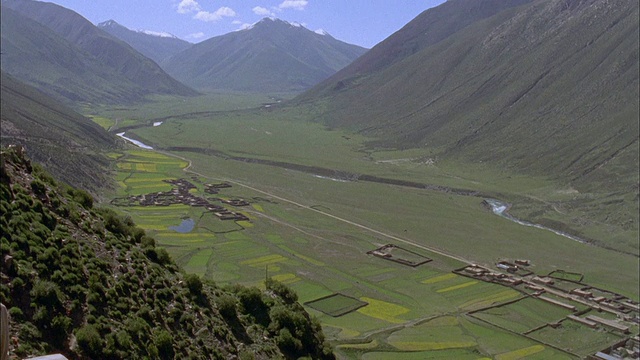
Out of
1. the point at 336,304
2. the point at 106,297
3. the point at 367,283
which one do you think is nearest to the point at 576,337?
the point at 336,304

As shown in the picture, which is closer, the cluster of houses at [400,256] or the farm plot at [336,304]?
the farm plot at [336,304]

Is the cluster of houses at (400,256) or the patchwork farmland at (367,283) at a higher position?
the cluster of houses at (400,256)

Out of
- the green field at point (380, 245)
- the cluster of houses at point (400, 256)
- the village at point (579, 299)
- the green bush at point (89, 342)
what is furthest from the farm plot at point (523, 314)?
the green bush at point (89, 342)

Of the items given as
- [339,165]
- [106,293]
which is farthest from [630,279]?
[339,165]

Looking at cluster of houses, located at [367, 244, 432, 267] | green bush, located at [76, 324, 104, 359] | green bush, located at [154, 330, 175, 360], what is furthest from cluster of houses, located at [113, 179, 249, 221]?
green bush, located at [76, 324, 104, 359]

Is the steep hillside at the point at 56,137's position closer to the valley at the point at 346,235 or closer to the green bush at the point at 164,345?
the valley at the point at 346,235

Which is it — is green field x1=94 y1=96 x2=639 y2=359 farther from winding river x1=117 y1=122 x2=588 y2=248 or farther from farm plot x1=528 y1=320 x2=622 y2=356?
winding river x1=117 y1=122 x2=588 y2=248
